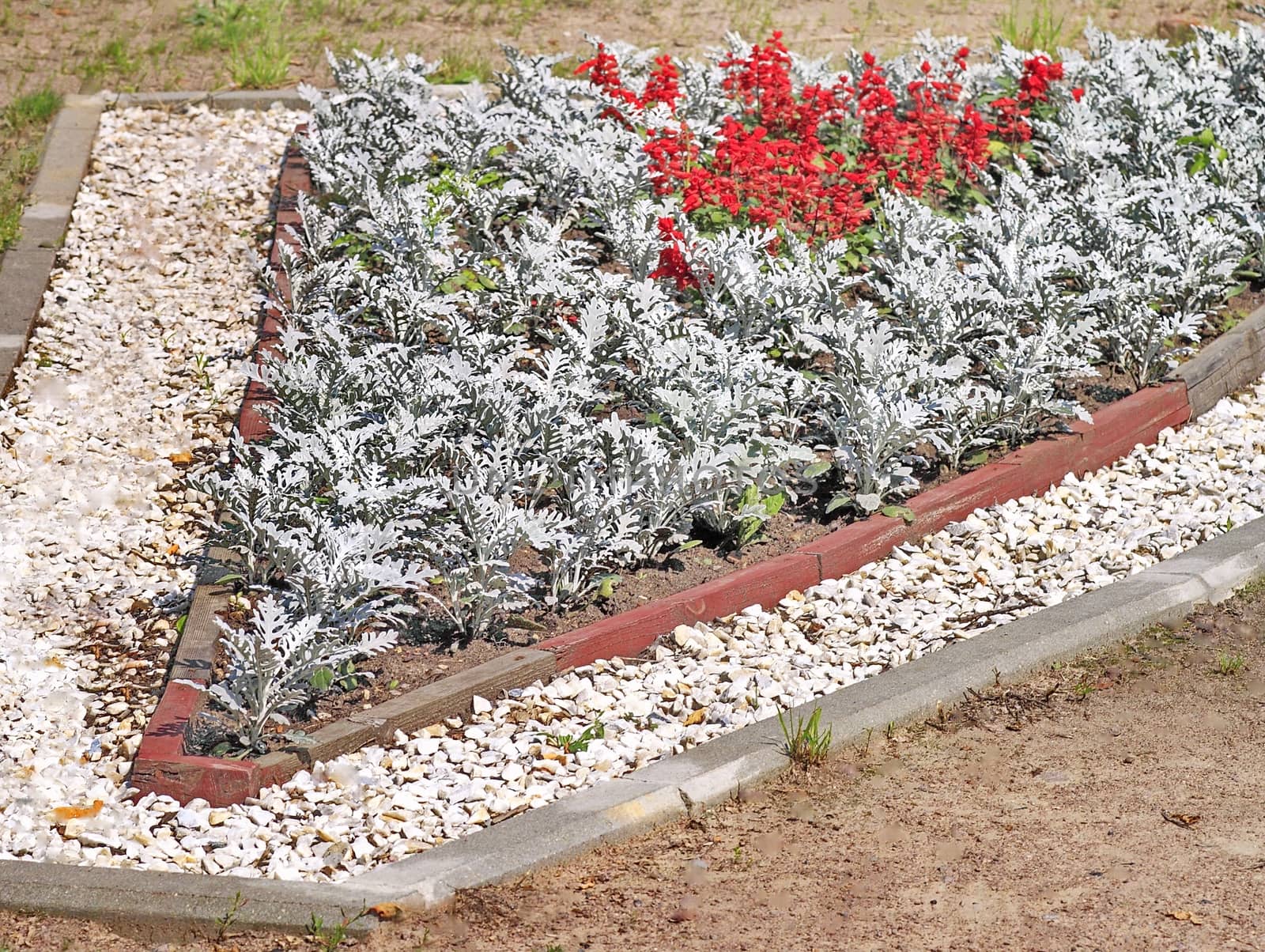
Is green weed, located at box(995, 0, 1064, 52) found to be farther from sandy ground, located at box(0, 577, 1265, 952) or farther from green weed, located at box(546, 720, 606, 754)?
green weed, located at box(546, 720, 606, 754)

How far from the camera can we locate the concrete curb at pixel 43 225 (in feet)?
21.2

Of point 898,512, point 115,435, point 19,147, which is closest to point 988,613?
point 898,512

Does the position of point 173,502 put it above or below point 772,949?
below

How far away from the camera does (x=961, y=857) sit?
3.50 m

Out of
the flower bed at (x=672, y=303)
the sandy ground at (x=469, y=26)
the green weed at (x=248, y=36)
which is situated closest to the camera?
the flower bed at (x=672, y=303)

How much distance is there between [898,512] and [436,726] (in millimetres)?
1856

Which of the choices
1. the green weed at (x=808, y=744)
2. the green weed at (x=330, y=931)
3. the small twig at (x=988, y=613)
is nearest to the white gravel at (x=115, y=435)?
the green weed at (x=330, y=931)

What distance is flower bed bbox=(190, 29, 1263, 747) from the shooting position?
455 centimetres

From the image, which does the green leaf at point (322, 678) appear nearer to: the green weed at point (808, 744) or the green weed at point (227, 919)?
the green weed at point (227, 919)

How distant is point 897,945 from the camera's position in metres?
3.19

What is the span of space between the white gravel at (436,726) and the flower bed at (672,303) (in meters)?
0.32

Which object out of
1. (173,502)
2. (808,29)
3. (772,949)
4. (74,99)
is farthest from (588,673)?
(808,29)

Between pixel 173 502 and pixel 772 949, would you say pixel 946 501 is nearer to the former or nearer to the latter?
pixel 772 949

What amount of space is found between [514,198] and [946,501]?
9.31 feet
